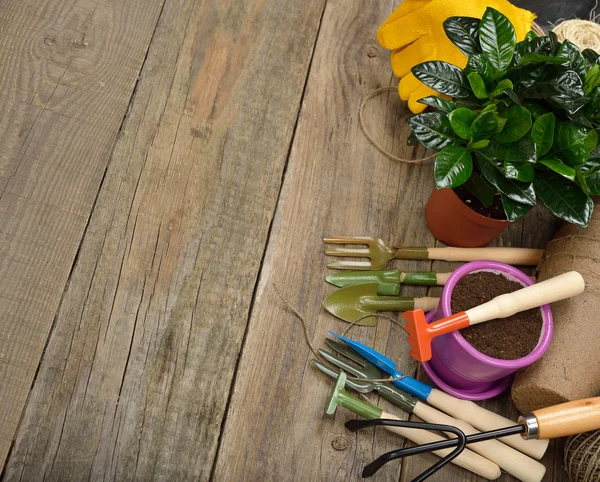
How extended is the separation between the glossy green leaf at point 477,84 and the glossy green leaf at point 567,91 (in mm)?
97

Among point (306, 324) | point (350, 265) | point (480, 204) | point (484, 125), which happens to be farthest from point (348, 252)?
point (484, 125)

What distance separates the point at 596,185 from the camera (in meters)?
1.05

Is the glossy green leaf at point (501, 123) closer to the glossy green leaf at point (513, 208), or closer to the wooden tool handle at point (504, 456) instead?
the glossy green leaf at point (513, 208)

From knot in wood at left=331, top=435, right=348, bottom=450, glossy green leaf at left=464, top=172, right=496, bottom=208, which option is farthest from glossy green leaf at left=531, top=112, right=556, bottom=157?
knot in wood at left=331, top=435, right=348, bottom=450

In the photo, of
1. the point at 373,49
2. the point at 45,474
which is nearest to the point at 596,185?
the point at 373,49

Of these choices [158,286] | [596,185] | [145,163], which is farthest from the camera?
[145,163]

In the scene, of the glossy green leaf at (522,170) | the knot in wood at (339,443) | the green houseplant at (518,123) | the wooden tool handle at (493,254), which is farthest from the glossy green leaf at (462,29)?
the knot in wood at (339,443)

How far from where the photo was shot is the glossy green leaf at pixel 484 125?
102 cm

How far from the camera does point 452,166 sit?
102cm

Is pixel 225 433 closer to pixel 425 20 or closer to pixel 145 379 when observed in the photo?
pixel 145 379

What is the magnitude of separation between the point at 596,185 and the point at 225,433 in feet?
2.49

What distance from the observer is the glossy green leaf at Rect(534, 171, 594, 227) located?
1.03 meters

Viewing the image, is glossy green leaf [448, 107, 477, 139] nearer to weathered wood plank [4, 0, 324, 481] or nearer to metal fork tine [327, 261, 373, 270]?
metal fork tine [327, 261, 373, 270]

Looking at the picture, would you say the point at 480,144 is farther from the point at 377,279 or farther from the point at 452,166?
the point at 377,279
